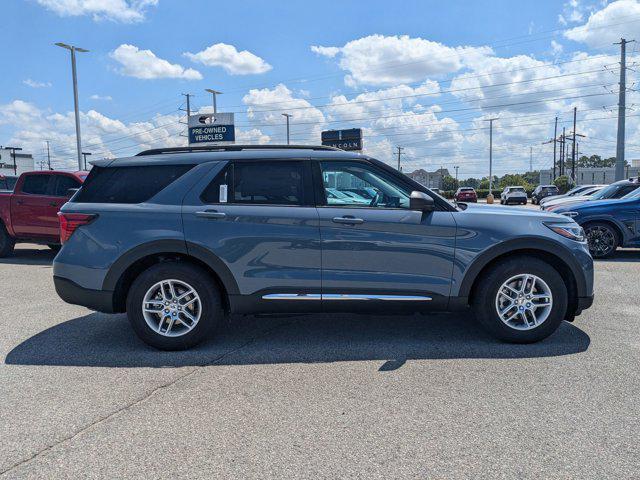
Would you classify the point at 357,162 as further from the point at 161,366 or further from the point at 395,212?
the point at 161,366

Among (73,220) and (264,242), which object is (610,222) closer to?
(264,242)

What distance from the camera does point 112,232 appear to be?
14.4 feet

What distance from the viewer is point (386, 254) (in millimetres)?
4305

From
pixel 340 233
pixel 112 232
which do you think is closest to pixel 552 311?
pixel 340 233

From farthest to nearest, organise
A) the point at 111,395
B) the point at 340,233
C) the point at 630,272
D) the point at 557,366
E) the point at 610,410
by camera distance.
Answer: the point at 630,272 → the point at 340,233 → the point at 557,366 → the point at 111,395 → the point at 610,410

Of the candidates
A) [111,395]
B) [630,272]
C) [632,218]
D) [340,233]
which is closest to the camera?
[111,395]

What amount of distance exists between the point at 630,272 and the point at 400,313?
19.3ft

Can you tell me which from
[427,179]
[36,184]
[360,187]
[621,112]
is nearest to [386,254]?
[360,187]

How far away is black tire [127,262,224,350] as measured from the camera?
14.3 feet

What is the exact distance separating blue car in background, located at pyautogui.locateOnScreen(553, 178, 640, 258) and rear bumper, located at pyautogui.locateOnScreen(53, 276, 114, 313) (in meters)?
8.67

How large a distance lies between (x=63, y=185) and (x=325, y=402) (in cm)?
843

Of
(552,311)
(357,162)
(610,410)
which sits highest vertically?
(357,162)

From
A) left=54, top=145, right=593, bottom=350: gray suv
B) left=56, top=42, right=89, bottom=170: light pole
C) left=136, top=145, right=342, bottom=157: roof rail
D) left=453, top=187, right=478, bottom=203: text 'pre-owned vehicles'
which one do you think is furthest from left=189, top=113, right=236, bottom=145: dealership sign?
left=54, top=145, right=593, bottom=350: gray suv

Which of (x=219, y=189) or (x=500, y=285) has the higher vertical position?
(x=219, y=189)
